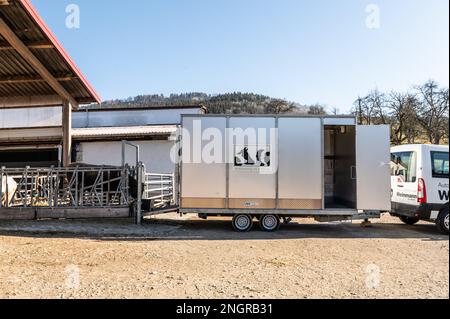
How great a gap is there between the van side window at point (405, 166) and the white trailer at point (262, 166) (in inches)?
50.9

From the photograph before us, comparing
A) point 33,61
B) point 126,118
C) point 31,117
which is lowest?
point 31,117

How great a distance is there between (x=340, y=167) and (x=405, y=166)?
1.77 meters

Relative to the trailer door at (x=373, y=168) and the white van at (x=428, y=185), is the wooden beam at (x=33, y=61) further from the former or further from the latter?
the white van at (x=428, y=185)

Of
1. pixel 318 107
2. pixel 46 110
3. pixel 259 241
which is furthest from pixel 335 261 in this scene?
pixel 318 107

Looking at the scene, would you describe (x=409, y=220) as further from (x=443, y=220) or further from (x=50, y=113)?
(x=50, y=113)

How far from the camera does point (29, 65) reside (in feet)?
37.9

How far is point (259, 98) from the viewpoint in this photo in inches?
2717

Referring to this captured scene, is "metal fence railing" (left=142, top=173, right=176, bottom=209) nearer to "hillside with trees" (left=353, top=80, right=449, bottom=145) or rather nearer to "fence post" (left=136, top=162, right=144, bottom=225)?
"fence post" (left=136, top=162, right=144, bottom=225)

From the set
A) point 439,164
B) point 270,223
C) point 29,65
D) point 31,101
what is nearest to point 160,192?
point 270,223

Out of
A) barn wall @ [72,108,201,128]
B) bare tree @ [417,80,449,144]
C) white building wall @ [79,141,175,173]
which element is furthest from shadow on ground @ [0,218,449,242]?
bare tree @ [417,80,449,144]

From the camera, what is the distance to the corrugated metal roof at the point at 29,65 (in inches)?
359

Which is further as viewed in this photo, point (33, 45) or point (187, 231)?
point (33, 45)

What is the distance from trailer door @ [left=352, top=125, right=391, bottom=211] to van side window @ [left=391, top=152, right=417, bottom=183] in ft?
3.54

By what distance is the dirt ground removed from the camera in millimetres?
4238
